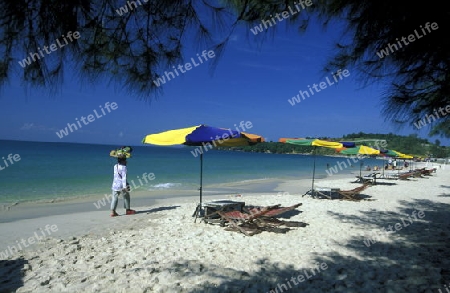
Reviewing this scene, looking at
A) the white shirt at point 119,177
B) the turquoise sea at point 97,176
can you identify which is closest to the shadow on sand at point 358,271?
the white shirt at point 119,177

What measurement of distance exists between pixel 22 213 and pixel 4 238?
3.42 metres

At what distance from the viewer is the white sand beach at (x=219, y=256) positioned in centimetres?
363

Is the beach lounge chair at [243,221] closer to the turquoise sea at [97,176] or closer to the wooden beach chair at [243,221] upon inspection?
the wooden beach chair at [243,221]

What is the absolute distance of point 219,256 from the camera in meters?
4.63

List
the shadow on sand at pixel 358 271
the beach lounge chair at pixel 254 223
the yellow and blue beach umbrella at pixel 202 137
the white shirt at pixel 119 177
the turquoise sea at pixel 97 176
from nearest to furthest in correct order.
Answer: the shadow on sand at pixel 358 271
the yellow and blue beach umbrella at pixel 202 137
the beach lounge chair at pixel 254 223
the white shirt at pixel 119 177
the turquoise sea at pixel 97 176

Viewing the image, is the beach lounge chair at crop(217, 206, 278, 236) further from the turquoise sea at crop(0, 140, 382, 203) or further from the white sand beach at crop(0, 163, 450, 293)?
the turquoise sea at crop(0, 140, 382, 203)

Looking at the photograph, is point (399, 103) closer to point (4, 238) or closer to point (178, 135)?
point (178, 135)

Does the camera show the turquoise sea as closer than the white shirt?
No

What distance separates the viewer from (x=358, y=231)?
6.32m

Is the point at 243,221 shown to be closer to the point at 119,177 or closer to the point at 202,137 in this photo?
the point at 202,137

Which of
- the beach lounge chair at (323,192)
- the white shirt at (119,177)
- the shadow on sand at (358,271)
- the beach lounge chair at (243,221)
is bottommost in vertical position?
the beach lounge chair at (323,192)

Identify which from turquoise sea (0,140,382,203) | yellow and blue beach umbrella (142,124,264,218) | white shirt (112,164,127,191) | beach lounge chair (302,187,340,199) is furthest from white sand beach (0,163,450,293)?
beach lounge chair (302,187,340,199)

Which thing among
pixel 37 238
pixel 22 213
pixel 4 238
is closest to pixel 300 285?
pixel 37 238

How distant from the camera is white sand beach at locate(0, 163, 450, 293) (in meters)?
3.63
